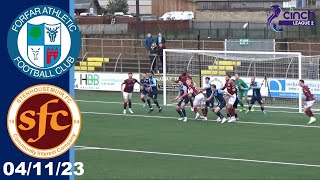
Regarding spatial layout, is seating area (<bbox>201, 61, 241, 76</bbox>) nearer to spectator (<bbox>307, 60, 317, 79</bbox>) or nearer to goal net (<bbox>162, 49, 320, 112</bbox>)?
goal net (<bbox>162, 49, 320, 112</bbox>)

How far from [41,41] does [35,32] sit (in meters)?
0.11

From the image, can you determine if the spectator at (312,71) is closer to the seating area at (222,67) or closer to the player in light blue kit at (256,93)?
the player in light blue kit at (256,93)

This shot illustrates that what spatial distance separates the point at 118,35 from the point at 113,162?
107 feet

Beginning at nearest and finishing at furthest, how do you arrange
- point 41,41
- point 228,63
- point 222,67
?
point 41,41
point 228,63
point 222,67

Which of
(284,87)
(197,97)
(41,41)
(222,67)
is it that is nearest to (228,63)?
(222,67)

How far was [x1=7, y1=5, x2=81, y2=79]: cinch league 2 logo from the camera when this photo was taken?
8.12 meters

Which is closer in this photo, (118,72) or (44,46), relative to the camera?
(44,46)

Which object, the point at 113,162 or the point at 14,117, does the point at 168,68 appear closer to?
the point at 113,162

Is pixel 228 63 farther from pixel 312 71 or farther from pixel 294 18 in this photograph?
pixel 294 18

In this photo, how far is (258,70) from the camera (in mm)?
40344

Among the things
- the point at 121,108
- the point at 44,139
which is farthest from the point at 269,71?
the point at 44,139

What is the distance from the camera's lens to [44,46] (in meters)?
8.16

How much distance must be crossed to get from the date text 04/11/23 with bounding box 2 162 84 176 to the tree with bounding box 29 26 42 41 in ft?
3.89

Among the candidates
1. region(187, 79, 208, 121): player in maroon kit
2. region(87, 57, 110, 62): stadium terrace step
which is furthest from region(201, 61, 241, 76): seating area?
region(87, 57, 110, 62): stadium terrace step
